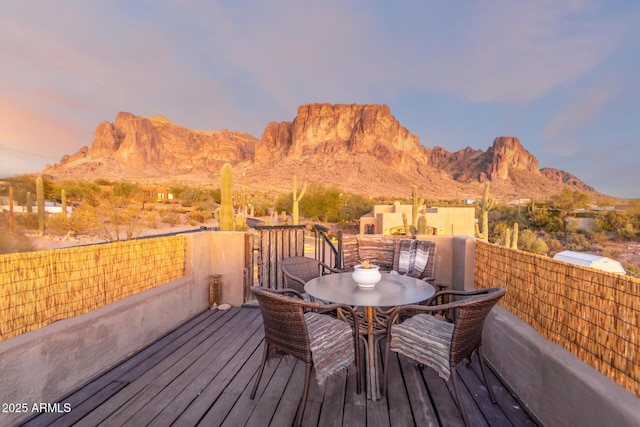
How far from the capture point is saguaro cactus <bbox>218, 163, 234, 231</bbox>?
565cm

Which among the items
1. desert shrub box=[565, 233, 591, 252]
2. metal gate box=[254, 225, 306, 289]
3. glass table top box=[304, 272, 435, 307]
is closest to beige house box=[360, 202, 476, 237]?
desert shrub box=[565, 233, 591, 252]

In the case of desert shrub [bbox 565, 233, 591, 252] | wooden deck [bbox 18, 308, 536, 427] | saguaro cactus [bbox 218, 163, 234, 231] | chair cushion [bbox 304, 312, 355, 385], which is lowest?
desert shrub [bbox 565, 233, 591, 252]

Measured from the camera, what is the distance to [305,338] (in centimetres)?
188

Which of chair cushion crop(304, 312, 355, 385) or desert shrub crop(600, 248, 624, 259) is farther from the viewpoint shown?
desert shrub crop(600, 248, 624, 259)

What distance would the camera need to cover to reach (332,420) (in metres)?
1.92

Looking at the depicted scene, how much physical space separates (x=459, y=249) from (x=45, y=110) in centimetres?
3756

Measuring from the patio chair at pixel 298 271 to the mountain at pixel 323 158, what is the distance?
40844 millimetres

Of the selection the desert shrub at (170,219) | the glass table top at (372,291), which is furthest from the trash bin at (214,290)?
the desert shrub at (170,219)

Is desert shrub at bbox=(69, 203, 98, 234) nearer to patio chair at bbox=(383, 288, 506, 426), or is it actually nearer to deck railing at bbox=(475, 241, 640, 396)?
patio chair at bbox=(383, 288, 506, 426)

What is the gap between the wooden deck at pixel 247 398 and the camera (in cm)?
193

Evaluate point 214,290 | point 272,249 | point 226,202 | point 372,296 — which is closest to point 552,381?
point 372,296

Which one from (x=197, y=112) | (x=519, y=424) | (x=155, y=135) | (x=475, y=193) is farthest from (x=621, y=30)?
(x=155, y=135)

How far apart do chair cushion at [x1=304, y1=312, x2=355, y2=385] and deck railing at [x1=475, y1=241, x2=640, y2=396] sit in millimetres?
1322

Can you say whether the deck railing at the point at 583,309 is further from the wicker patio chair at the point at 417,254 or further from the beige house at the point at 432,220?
the beige house at the point at 432,220
